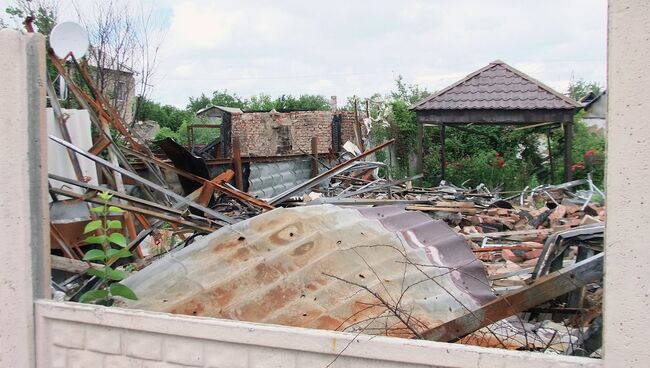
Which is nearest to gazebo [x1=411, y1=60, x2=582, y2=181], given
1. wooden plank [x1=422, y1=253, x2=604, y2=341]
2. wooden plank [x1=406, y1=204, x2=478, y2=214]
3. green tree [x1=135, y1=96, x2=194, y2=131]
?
wooden plank [x1=406, y1=204, x2=478, y2=214]

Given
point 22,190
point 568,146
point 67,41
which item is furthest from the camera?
point 568,146

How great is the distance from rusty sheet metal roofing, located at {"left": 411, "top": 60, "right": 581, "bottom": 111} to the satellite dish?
1082 cm

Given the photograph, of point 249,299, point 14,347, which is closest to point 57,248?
point 14,347

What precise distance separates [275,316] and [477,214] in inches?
277

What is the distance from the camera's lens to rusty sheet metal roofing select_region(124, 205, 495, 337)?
3.72m

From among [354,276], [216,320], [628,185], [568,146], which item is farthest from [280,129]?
[628,185]

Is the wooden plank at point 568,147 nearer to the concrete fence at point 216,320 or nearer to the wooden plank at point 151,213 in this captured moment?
the wooden plank at point 151,213

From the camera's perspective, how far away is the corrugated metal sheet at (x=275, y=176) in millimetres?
13114

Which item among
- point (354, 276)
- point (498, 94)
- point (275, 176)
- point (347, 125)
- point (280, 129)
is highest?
point (498, 94)

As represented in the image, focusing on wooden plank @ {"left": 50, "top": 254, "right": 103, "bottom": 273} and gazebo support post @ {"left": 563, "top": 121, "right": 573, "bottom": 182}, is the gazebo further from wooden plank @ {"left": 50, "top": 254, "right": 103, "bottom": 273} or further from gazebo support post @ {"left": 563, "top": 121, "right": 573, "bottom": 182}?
wooden plank @ {"left": 50, "top": 254, "right": 103, "bottom": 273}

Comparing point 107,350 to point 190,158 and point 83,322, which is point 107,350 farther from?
point 190,158

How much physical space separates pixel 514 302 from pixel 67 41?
4.91m

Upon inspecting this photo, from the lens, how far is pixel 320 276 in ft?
13.1

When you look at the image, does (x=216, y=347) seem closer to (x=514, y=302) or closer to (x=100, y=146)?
(x=514, y=302)
